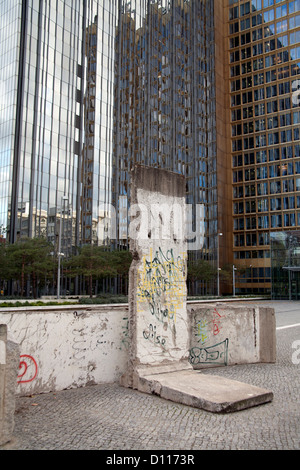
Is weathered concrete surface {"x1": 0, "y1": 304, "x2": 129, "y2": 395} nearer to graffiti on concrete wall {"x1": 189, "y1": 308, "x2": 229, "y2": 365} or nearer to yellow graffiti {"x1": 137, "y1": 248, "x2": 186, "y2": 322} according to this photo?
yellow graffiti {"x1": 137, "y1": 248, "x2": 186, "y2": 322}

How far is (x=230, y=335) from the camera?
851cm

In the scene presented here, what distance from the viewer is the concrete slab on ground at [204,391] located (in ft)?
17.8

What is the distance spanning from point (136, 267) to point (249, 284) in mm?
62992

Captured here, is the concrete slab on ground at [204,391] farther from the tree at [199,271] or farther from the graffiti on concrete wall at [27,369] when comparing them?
the tree at [199,271]

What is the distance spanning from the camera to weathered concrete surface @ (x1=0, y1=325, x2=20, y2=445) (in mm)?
4285

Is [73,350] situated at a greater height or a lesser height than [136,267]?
lesser

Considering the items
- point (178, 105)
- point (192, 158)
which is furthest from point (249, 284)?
point (178, 105)

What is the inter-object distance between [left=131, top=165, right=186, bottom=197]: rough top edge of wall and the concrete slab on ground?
135 inches

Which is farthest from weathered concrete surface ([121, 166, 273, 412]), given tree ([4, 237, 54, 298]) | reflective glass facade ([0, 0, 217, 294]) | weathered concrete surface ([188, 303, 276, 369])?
reflective glass facade ([0, 0, 217, 294])

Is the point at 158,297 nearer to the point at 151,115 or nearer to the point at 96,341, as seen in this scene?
the point at 96,341

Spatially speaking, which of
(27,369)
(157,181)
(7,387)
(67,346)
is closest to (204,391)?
(67,346)
